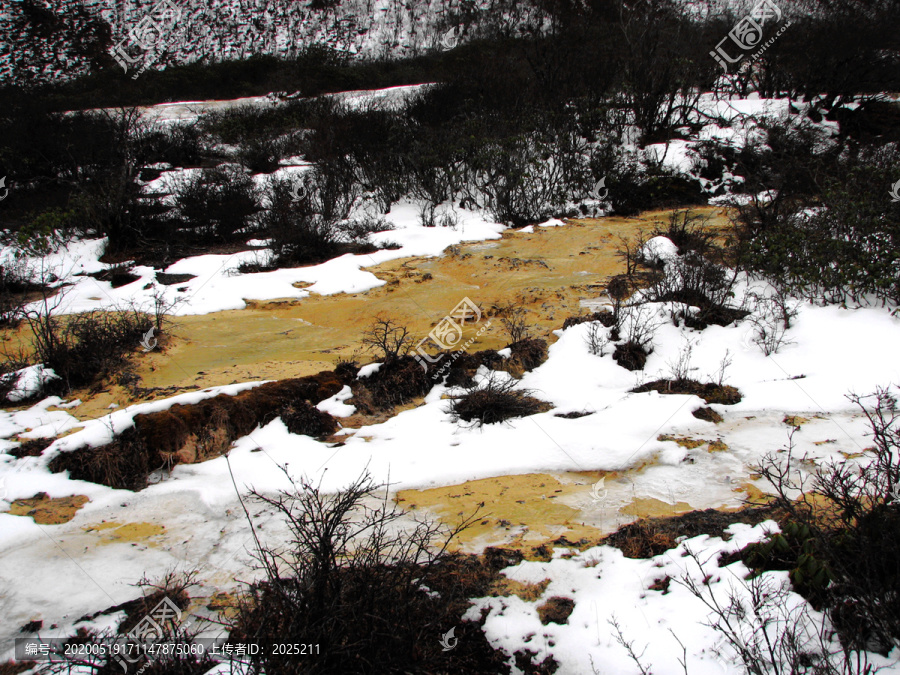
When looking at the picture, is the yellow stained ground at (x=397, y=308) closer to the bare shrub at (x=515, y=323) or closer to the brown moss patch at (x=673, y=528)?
the bare shrub at (x=515, y=323)

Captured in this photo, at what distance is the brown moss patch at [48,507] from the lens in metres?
3.00

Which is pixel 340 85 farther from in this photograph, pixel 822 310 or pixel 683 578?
pixel 683 578

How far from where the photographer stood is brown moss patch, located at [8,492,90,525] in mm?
3000

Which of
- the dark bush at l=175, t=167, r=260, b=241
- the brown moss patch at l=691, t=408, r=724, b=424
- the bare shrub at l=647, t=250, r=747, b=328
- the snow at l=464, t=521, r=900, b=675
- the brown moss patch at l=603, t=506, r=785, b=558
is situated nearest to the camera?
the snow at l=464, t=521, r=900, b=675

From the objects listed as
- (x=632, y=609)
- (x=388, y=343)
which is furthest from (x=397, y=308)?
(x=632, y=609)

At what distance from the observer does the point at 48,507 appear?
310 centimetres

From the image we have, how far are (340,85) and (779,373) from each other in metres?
18.3

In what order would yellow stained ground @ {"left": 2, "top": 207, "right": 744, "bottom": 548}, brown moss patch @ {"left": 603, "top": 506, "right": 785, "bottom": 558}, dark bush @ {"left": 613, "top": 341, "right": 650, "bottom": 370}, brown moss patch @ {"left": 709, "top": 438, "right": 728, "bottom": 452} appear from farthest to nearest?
dark bush @ {"left": 613, "top": 341, "right": 650, "bottom": 370} → brown moss patch @ {"left": 709, "top": 438, "right": 728, "bottom": 452} → yellow stained ground @ {"left": 2, "top": 207, "right": 744, "bottom": 548} → brown moss patch @ {"left": 603, "top": 506, "right": 785, "bottom": 558}

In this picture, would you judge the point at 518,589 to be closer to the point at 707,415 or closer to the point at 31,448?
the point at 707,415

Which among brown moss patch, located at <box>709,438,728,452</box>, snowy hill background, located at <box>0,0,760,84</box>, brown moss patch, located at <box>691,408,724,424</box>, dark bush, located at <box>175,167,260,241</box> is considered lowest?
brown moss patch, located at <box>709,438,728,452</box>

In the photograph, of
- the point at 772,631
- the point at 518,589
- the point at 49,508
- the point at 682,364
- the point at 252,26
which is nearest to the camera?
the point at 772,631

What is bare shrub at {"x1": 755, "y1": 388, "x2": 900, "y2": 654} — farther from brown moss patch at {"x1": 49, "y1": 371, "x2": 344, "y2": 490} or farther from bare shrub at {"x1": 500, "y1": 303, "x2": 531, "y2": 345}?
bare shrub at {"x1": 500, "y1": 303, "x2": 531, "y2": 345}
